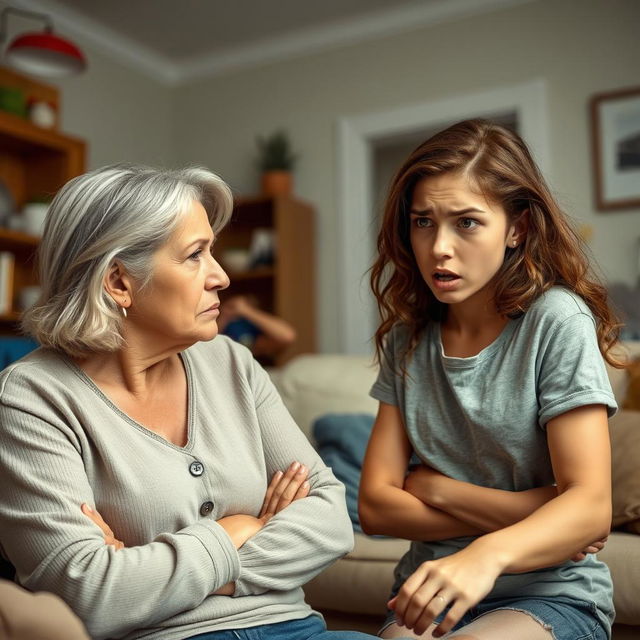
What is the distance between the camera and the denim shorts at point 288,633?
3.55 ft

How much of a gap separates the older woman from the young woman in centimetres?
17

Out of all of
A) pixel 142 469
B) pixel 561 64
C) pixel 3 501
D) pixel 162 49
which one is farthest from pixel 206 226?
pixel 162 49

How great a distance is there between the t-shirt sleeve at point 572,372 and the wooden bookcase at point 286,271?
3.01m

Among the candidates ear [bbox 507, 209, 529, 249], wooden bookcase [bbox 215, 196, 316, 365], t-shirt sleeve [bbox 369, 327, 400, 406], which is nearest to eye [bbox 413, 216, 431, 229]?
ear [bbox 507, 209, 529, 249]

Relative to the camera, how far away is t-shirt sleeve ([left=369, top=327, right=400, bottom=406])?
4.61 feet

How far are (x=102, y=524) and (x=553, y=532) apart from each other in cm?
61

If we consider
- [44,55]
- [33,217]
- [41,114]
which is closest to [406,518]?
[44,55]

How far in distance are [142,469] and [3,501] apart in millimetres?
185

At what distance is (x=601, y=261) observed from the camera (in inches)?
151

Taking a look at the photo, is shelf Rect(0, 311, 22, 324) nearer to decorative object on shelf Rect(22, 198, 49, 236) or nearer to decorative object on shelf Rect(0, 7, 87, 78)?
decorative object on shelf Rect(22, 198, 49, 236)

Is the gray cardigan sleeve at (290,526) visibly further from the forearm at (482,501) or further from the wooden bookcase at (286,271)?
the wooden bookcase at (286,271)

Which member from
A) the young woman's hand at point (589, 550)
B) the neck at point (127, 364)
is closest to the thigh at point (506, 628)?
the young woman's hand at point (589, 550)

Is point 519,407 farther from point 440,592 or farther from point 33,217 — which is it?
point 33,217

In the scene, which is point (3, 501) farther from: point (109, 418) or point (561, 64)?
point (561, 64)
